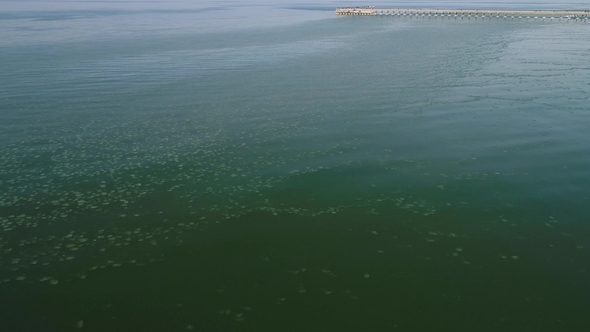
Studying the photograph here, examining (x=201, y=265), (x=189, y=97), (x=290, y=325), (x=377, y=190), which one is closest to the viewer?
(x=290, y=325)

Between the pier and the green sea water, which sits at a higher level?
the pier

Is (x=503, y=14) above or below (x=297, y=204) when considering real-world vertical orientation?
above

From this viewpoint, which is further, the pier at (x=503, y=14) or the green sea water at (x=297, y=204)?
the pier at (x=503, y=14)

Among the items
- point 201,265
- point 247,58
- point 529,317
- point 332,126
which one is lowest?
point 529,317

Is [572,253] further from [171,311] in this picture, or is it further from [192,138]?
[192,138]

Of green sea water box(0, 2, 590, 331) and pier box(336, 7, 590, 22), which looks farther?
pier box(336, 7, 590, 22)

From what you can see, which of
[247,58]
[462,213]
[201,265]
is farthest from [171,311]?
[247,58]

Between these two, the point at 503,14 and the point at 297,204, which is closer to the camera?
the point at 297,204

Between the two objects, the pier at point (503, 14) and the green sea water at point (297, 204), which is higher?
the pier at point (503, 14)
